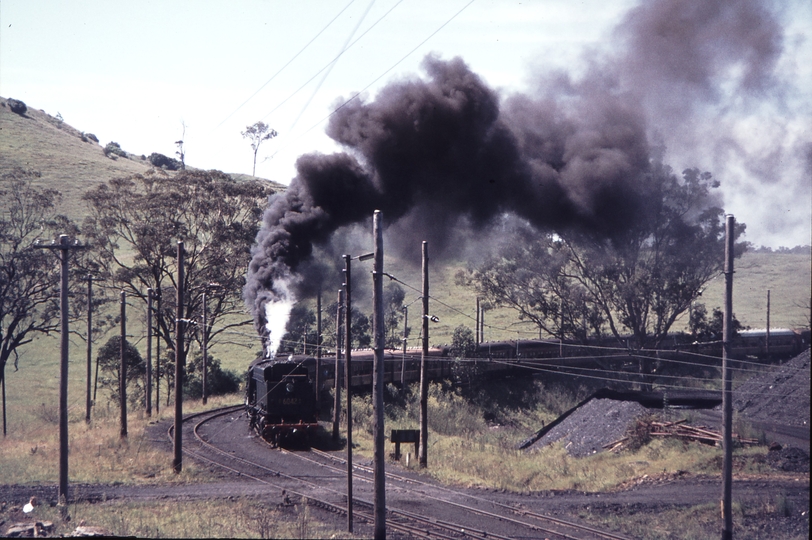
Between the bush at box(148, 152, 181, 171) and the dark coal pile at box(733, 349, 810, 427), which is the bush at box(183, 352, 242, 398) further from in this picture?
the bush at box(148, 152, 181, 171)

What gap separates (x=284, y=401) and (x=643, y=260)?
26943mm

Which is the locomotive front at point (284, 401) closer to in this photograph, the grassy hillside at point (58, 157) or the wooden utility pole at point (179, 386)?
the wooden utility pole at point (179, 386)

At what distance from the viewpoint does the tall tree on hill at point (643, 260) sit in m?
39.9

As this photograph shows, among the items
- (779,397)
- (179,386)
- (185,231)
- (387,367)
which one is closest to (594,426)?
(779,397)

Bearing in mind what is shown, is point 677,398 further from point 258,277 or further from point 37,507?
point 37,507

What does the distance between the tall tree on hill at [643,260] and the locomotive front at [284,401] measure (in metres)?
19.1

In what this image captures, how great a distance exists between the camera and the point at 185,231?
42219mm

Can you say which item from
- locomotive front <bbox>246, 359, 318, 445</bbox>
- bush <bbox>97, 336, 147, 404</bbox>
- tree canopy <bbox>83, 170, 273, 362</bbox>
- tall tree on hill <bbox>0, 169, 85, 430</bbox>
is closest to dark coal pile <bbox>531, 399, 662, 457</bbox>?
locomotive front <bbox>246, 359, 318, 445</bbox>

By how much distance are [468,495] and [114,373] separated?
3406 cm

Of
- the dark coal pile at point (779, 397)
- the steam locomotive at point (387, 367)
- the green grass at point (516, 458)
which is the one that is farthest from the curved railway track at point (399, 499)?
the dark coal pile at point (779, 397)

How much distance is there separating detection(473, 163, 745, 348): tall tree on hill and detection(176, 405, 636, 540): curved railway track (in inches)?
837

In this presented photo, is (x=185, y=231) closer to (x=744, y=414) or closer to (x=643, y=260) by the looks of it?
(x=643, y=260)

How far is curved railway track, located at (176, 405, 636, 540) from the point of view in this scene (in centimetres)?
1480

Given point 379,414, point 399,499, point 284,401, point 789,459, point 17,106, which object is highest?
point 17,106
